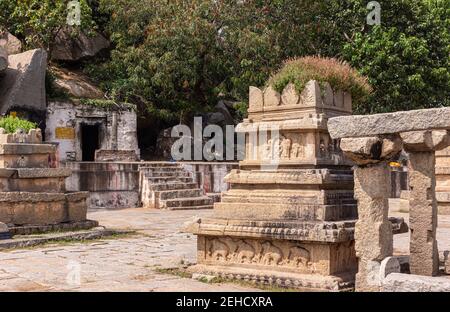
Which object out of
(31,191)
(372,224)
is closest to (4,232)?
(31,191)

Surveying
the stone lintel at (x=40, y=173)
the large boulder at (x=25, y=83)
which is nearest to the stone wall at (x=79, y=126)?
the large boulder at (x=25, y=83)

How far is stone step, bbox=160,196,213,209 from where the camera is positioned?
1683 cm

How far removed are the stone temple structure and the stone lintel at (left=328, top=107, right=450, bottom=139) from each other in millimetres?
886

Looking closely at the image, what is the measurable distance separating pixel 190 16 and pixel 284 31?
13.5ft

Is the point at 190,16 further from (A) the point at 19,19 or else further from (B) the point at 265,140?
(B) the point at 265,140

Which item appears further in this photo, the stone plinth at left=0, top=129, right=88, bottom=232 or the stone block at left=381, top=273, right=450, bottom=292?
the stone plinth at left=0, top=129, right=88, bottom=232

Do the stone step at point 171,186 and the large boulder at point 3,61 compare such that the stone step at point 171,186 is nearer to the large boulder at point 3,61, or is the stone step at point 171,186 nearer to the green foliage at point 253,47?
the green foliage at point 253,47

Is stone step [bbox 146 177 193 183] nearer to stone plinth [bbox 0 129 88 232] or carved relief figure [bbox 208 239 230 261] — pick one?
stone plinth [bbox 0 129 88 232]

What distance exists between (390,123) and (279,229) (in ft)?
5.62

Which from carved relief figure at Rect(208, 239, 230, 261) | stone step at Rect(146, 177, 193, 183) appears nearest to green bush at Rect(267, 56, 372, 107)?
carved relief figure at Rect(208, 239, 230, 261)

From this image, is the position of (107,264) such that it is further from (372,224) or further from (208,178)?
(208,178)

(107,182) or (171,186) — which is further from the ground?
(107,182)

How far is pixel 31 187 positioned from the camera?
10469 mm
